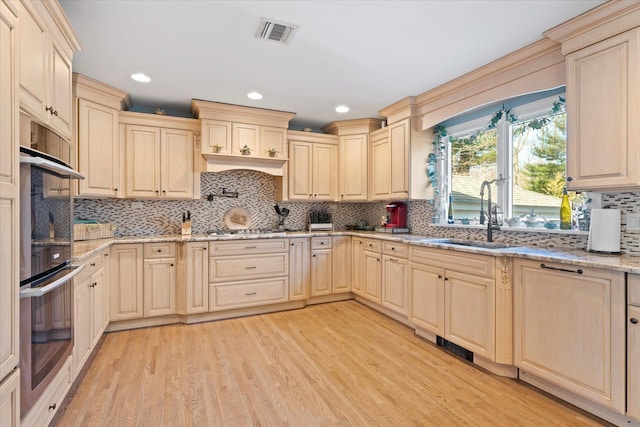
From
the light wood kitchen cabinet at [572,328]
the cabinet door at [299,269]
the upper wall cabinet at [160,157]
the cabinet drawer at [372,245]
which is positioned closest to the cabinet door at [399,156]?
the cabinet drawer at [372,245]

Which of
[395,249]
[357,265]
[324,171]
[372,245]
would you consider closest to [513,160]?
[395,249]

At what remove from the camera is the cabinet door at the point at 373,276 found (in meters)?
3.92

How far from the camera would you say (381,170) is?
14.1ft

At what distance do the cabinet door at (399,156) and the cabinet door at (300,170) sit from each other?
115 cm

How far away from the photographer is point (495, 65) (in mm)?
2822

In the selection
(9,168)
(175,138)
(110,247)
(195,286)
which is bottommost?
(195,286)

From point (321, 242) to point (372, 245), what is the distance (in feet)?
2.27

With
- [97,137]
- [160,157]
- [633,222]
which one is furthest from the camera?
[160,157]

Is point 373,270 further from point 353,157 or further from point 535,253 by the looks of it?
point 535,253

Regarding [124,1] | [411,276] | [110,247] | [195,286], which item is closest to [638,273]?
[411,276]

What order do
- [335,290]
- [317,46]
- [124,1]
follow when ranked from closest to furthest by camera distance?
1. [124,1]
2. [317,46]
3. [335,290]

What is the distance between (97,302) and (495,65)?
3941 millimetres

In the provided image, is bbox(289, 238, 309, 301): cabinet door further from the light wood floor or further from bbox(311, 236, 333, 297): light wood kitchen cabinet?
the light wood floor

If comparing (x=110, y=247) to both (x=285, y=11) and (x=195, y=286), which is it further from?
(x=285, y=11)
